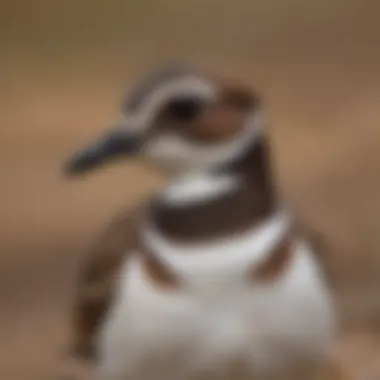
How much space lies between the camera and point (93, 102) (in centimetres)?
105

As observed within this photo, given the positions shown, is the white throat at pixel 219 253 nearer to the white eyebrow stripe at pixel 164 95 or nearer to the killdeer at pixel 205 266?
the killdeer at pixel 205 266

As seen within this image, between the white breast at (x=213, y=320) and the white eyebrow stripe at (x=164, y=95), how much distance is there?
0.33 feet

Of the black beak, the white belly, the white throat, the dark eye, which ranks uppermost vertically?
the dark eye

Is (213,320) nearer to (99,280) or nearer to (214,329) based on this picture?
(214,329)

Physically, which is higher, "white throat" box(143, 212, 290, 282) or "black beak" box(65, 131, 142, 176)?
"black beak" box(65, 131, 142, 176)

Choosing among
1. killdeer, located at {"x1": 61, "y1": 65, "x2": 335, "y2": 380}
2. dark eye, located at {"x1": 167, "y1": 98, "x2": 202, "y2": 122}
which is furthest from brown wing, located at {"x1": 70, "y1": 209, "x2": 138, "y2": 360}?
dark eye, located at {"x1": 167, "y1": 98, "x2": 202, "y2": 122}

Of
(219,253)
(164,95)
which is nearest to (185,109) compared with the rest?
(164,95)

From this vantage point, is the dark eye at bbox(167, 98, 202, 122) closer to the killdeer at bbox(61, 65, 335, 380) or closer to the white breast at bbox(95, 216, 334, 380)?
the killdeer at bbox(61, 65, 335, 380)

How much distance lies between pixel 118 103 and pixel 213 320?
250 millimetres

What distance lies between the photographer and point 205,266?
911mm

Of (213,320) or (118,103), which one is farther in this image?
(118,103)

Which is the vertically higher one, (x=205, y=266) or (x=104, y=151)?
(x=104, y=151)

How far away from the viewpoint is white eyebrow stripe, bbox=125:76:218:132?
925 mm

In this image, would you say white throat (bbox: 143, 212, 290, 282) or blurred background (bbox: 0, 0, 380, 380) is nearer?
white throat (bbox: 143, 212, 290, 282)
